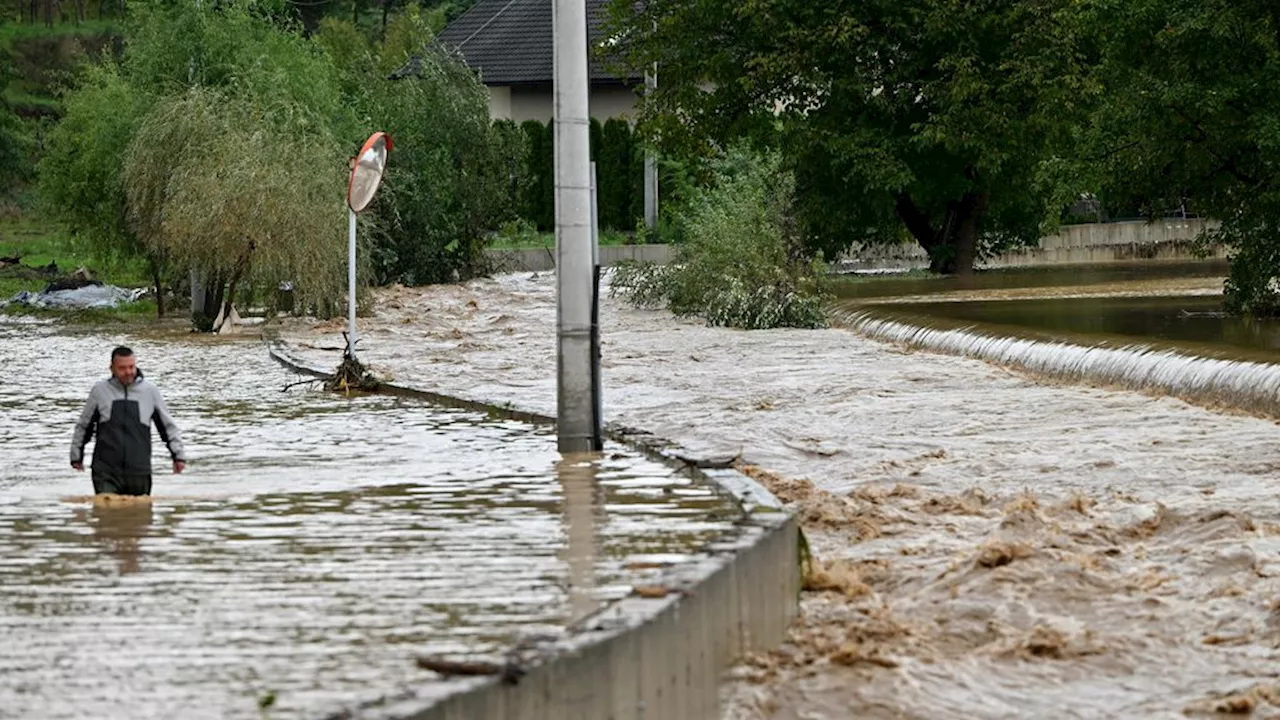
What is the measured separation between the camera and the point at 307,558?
1014cm

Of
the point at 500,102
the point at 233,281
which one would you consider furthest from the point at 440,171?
the point at 500,102

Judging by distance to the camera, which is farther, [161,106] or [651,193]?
[651,193]

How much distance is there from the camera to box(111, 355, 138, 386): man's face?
43.2ft

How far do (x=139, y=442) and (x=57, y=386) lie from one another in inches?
444

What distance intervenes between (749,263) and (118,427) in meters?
21.5

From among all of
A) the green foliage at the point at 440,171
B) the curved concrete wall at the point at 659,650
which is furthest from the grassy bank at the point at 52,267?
the curved concrete wall at the point at 659,650

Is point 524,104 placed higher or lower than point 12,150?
higher

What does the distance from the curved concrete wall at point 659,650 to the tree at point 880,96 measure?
3161 cm

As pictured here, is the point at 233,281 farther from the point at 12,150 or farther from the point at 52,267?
the point at 12,150

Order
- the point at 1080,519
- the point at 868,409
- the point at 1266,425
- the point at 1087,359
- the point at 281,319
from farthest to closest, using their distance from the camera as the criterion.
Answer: the point at 281,319
the point at 1087,359
the point at 868,409
the point at 1266,425
the point at 1080,519

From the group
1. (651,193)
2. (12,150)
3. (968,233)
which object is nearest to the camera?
(968,233)

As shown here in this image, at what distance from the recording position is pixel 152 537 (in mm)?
11117

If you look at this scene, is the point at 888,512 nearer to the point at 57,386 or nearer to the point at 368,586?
the point at 368,586

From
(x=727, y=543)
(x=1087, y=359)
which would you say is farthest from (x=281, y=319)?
(x=727, y=543)
